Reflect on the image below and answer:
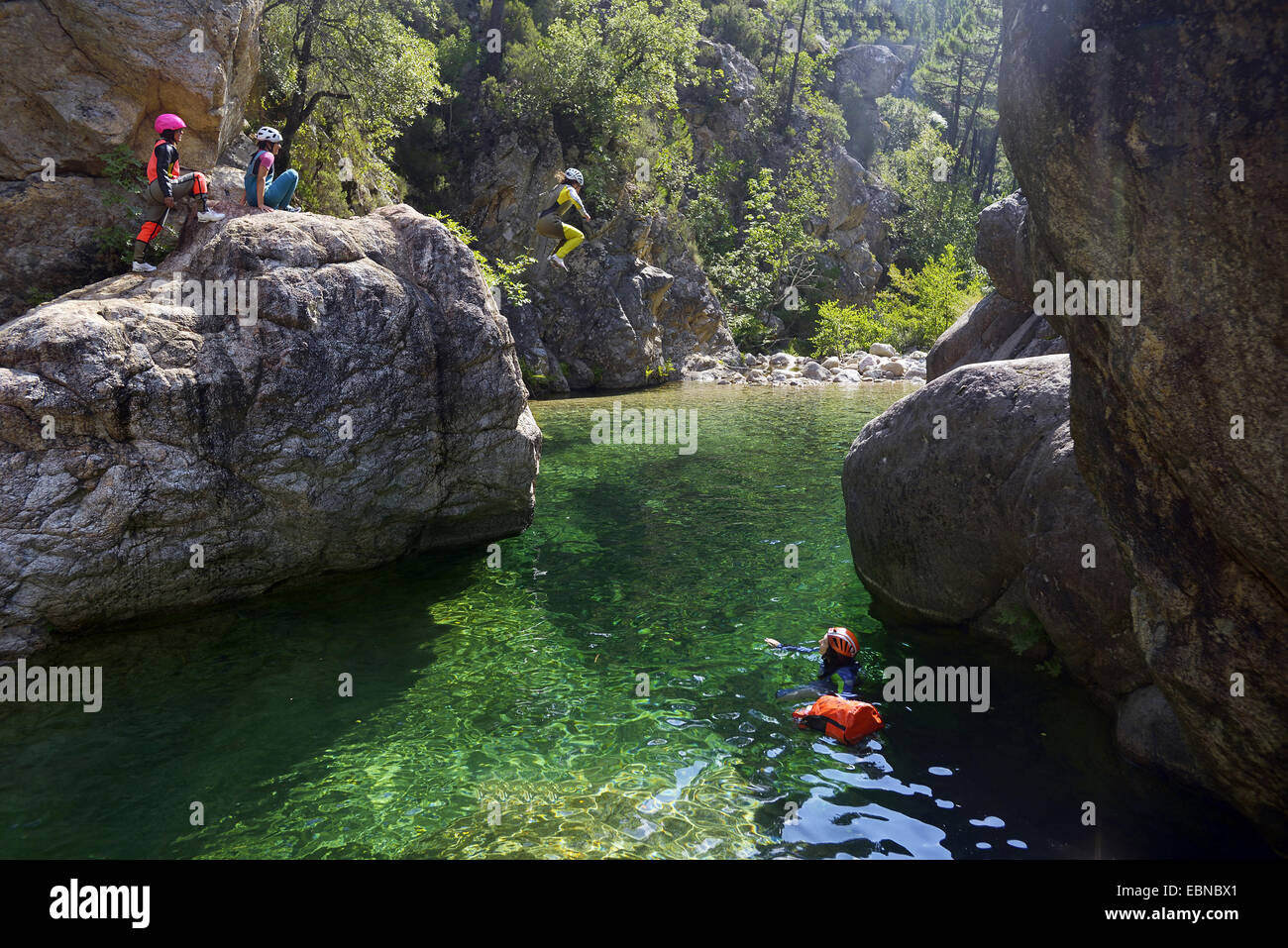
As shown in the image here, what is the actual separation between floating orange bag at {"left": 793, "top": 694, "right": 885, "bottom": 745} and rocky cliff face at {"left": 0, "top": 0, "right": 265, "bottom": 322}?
46.7ft

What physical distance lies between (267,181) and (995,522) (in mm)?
13436

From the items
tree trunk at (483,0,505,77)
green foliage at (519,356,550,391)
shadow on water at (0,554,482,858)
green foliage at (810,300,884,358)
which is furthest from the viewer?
green foliage at (810,300,884,358)

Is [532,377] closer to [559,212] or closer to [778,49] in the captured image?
[559,212]

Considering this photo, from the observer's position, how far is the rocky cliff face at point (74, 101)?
45.1ft

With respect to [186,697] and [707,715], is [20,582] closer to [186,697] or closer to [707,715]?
[186,697]

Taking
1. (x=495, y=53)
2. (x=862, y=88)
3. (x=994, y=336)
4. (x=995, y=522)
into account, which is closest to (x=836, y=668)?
(x=995, y=522)

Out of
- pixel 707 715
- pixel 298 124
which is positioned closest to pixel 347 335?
pixel 707 715

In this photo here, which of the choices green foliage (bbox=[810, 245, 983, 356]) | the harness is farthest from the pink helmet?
green foliage (bbox=[810, 245, 983, 356])


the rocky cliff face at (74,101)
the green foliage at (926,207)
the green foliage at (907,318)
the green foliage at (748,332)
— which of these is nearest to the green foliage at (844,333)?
the green foliage at (907,318)

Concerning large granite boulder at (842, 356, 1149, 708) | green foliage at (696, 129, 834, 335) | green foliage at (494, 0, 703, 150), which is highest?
green foliage at (494, 0, 703, 150)

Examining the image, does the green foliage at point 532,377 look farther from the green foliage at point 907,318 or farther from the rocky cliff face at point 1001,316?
the green foliage at point 907,318

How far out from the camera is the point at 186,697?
31.1 feet

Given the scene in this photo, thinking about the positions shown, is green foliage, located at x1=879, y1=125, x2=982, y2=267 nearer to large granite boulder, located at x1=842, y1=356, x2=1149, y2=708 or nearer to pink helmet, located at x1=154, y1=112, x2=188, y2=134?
large granite boulder, located at x1=842, y1=356, x2=1149, y2=708

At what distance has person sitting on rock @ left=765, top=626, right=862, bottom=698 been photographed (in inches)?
377
